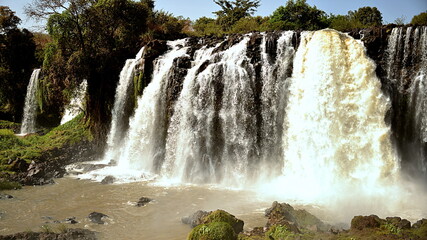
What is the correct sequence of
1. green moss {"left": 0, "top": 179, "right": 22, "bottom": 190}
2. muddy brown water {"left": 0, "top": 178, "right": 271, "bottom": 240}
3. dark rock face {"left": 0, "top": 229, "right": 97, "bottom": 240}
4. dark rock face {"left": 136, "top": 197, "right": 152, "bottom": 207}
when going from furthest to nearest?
green moss {"left": 0, "top": 179, "right": 22, "bottom": 190} → dark rock face {"left": 136, "top": 197, "right": 152, "bottom": 207} → muddy brown water {"left": 0, "top": 178, "right": 271, "bottom": 240} → dark rock face {"left": 0, "top": 229, "right": 97, "bottom": 240}

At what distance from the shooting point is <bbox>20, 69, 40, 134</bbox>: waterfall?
23102 mm

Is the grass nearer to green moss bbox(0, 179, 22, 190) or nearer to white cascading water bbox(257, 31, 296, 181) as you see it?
green moss bbox(0, 179, 22, 190)

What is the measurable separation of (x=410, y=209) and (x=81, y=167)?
547 inches

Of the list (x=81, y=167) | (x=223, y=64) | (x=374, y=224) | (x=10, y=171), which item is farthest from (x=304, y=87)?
(x=10, y=171)

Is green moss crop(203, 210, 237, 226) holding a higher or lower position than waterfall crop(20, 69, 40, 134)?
lower

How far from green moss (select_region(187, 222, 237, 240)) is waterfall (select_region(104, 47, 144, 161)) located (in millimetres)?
11793

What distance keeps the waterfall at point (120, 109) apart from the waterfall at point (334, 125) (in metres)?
8.84

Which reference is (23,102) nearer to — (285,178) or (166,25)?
(166,25)

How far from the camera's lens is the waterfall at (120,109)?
Result: 1781 cm

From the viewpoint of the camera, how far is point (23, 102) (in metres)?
24.4

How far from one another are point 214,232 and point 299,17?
2288 centimetres

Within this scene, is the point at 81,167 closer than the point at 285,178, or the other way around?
the point at 285,178

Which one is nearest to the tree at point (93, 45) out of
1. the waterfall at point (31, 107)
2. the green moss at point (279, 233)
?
the waterfall at point (31, 107)

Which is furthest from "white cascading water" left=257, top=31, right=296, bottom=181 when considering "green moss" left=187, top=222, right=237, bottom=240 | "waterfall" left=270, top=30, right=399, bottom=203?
"green moss" left=187, top=222, right=237, bottom=240
